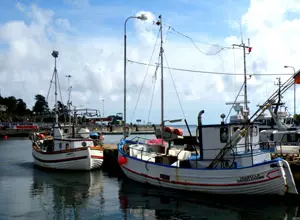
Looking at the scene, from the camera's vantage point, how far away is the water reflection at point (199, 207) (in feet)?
53.2

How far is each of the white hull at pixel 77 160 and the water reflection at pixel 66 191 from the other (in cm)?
59

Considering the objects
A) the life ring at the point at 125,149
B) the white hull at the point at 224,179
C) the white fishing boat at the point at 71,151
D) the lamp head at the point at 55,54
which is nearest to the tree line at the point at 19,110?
the lamp head at the point at 55,54

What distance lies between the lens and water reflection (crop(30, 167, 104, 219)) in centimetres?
1770

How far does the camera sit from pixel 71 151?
96.7 ft

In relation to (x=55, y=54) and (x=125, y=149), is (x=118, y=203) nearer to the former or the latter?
(x=125, y=149)

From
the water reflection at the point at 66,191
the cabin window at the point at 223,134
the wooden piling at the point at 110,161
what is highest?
the cabin window at the point at 223,134

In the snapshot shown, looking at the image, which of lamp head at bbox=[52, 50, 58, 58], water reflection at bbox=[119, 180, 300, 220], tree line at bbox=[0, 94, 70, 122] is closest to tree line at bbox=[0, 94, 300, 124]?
tree line at bbox=[0, 94, 70, 122]

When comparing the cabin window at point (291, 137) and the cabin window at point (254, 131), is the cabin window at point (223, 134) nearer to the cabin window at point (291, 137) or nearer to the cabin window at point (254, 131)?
the cabin window at point (254, 131)

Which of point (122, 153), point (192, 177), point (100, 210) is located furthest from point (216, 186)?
point (122, 153)

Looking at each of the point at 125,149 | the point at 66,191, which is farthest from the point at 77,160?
the point at 66,191

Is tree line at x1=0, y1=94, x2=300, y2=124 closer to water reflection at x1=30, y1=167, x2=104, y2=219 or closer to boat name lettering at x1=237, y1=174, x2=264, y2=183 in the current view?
water reflection at x1=30, y1=167, x2=104, y2=219

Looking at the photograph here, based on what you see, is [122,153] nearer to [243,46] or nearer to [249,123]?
[249,123]

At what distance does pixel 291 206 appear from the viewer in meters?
17.2

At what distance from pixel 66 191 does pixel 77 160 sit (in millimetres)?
7238
